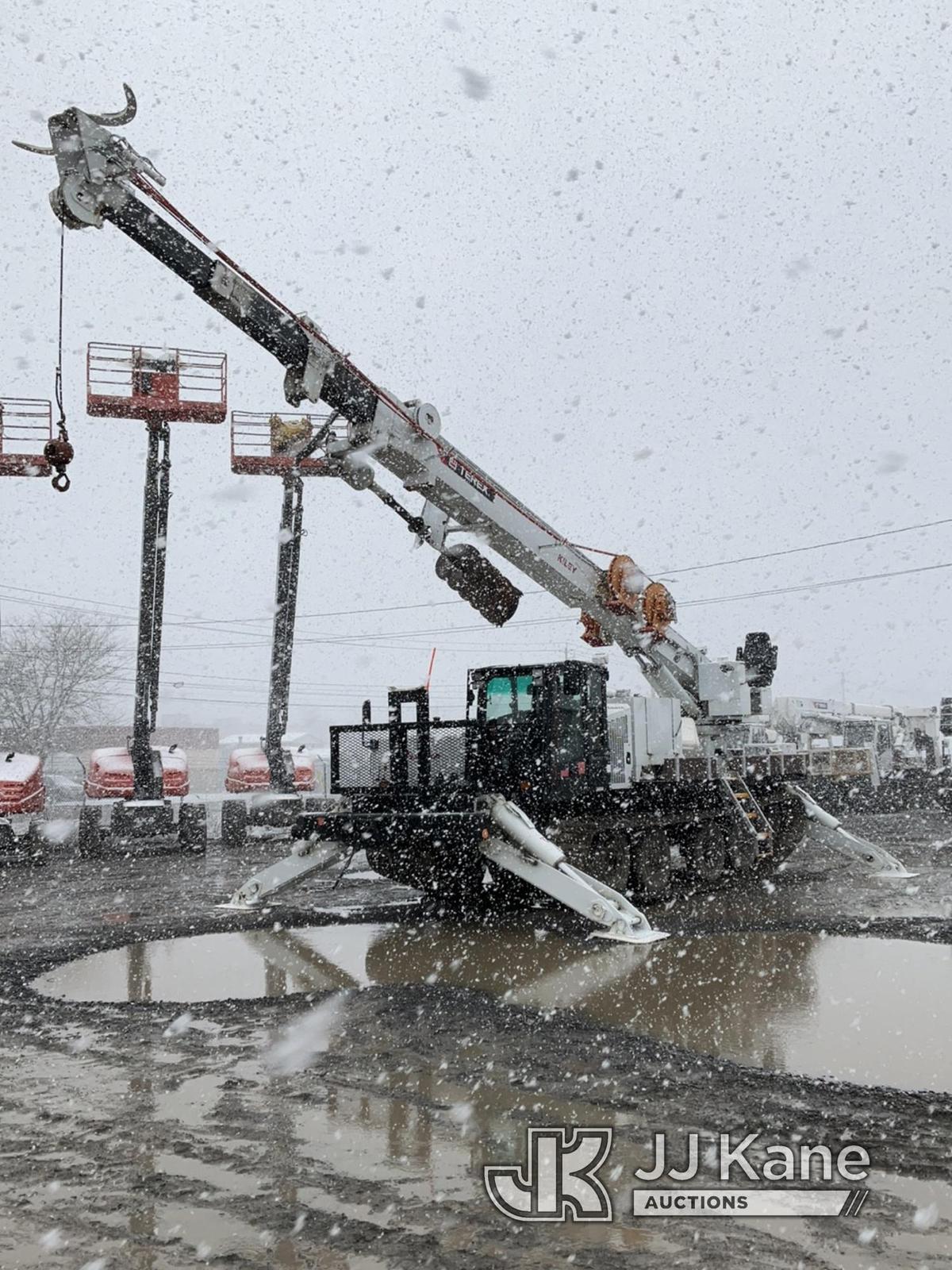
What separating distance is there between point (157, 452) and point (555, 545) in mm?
10863

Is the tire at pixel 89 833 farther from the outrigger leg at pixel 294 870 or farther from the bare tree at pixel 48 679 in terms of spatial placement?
the bare tree at pixel 48 679

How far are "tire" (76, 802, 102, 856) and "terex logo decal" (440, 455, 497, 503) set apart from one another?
10.5 metres

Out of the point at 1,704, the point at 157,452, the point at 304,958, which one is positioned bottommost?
the point at 304,958

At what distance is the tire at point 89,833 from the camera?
61.4 feet

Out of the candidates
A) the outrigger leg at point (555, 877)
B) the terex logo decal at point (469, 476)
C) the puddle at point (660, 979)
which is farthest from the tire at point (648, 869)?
the terex logo decal at point (469, 476)

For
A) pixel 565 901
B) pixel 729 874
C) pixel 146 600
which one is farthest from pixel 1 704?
pixel 565 901

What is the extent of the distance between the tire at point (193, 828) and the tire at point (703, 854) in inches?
354

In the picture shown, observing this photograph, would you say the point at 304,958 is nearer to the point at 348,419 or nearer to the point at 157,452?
the point at 348,419

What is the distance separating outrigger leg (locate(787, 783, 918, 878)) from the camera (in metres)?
14.6

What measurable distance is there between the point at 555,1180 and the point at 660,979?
412cm

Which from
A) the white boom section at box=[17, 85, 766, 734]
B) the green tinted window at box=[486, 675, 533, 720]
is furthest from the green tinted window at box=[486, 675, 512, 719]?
the white boom section at box=[17, 85, 766, 734]

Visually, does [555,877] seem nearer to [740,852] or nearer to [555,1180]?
[555,1180]

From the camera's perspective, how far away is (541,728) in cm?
1187

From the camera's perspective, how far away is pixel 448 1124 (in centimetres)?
524
